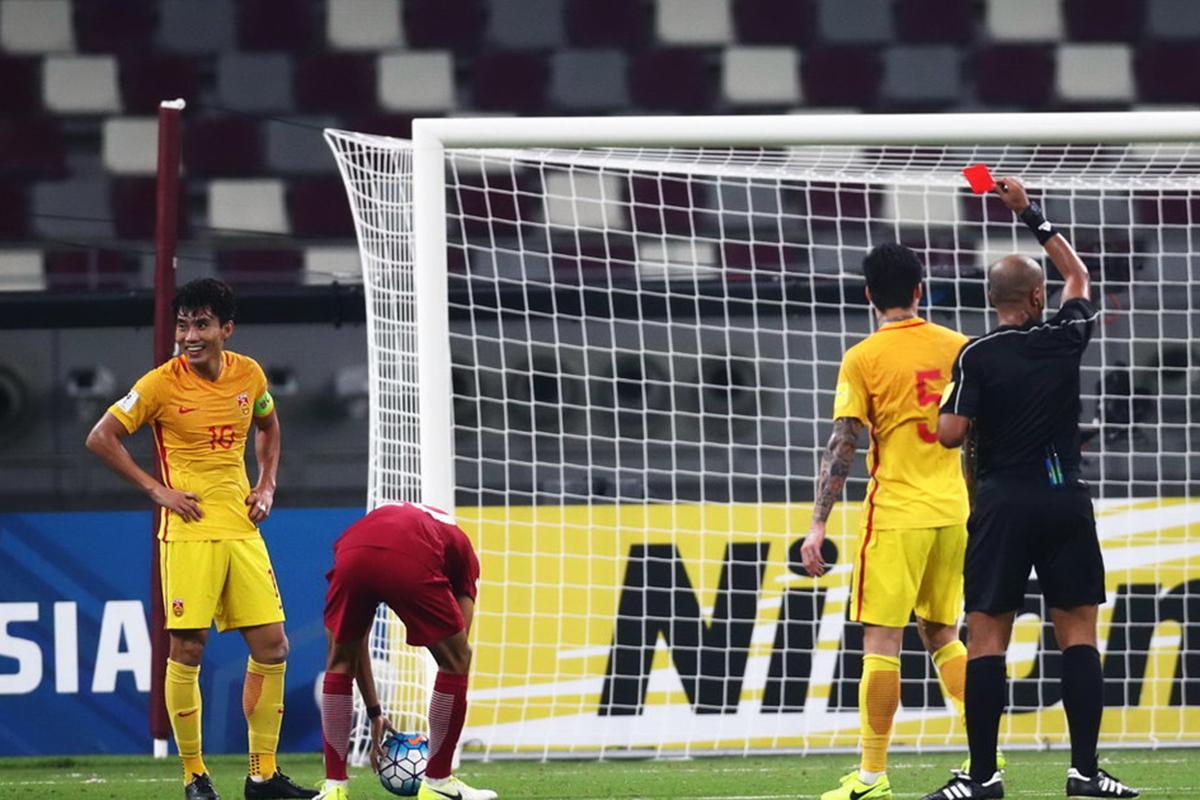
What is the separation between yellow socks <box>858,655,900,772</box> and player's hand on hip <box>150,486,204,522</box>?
6.42ft

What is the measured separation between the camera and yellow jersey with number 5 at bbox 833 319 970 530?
16.8ft

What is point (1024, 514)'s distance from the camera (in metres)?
4.89

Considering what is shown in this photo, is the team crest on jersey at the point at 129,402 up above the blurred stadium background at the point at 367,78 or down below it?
below

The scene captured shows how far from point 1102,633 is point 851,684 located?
0.96 m

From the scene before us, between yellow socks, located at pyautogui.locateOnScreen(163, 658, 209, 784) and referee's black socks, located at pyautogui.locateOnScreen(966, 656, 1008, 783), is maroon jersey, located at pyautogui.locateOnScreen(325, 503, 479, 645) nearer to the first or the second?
yellow socks, located at pyautogui.locateOnScreen(163, 658, 209, 784)

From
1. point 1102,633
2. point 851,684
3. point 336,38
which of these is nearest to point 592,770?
point 851,684

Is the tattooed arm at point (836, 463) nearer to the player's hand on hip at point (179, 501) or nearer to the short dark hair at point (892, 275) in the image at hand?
the short dark hair at point (892, 275)

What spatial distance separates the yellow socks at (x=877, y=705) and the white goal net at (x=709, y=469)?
190cm

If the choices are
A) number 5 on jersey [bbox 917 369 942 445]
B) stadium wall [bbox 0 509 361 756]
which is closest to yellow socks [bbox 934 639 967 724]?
number 5 on jersey [bbox 917 369 942 445]

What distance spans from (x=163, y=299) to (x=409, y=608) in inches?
98.6

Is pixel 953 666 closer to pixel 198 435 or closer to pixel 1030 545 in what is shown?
pixel 1030 545

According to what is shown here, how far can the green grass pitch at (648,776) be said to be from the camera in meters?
5.70

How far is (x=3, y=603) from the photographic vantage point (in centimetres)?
722

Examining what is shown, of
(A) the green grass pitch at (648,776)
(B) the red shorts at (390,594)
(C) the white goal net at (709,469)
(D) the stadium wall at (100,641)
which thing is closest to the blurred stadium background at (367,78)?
(C) the white goal net at (709,469)
